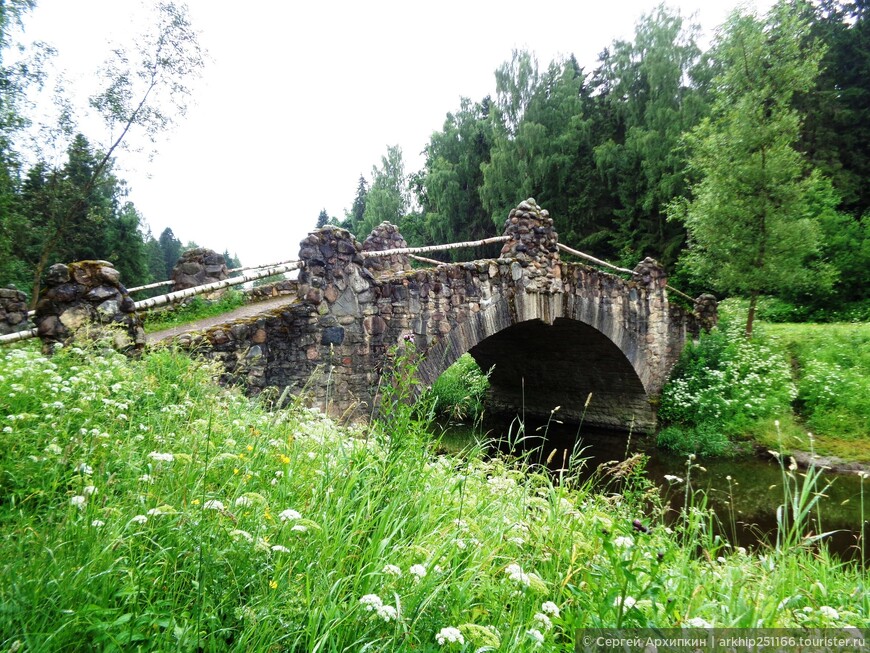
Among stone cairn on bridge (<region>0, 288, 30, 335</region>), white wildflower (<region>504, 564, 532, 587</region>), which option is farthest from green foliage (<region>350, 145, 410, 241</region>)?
white wildflower (<region>504, 564, 532, 587</region>)

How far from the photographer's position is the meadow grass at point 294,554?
1288 millimetres

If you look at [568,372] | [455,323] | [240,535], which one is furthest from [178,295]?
[568,372]

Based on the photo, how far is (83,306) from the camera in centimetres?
399

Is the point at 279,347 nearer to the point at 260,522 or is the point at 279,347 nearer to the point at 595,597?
the point at 260,522

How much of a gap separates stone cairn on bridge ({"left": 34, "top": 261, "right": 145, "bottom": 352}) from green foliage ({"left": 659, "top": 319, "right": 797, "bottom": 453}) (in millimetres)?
10266

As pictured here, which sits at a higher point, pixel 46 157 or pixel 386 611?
pixel 46 157

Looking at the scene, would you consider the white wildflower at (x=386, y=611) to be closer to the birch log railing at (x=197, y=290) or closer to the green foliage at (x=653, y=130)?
the birch log railing at (x=197, y=290)

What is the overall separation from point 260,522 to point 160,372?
101 inches

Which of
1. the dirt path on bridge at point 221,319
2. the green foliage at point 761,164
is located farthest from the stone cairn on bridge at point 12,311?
the green foliage at point 761,164

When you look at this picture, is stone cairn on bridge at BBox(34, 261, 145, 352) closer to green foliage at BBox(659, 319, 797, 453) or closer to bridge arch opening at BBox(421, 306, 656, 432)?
bridge arch opening at BBox(421, 306, 656, 432)

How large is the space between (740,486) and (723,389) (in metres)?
3.78

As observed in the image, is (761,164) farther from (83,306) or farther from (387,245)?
(83,306)

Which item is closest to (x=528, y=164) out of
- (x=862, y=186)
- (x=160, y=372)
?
(x=862, y=186)

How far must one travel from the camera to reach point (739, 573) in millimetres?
2162
